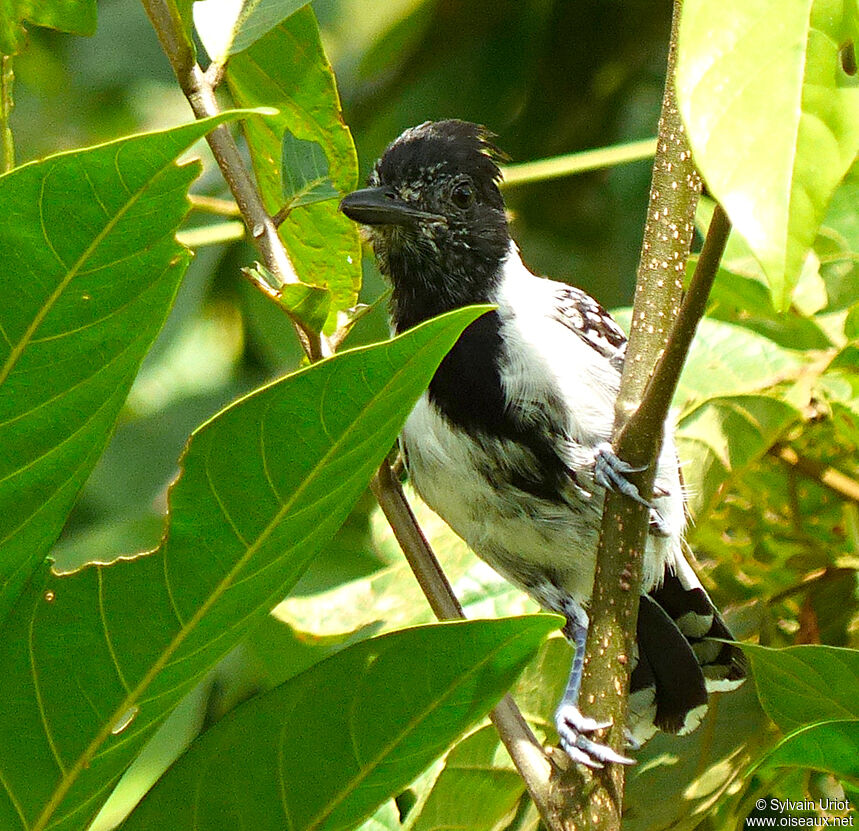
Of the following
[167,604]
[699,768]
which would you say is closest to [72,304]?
[167,604]

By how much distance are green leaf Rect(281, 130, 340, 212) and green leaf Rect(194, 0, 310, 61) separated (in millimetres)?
181

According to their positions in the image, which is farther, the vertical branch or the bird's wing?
the bird's wing

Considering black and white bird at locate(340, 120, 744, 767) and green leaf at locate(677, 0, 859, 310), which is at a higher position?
green leaf at locate(677, 0, 859, 310)

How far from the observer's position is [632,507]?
1.40m

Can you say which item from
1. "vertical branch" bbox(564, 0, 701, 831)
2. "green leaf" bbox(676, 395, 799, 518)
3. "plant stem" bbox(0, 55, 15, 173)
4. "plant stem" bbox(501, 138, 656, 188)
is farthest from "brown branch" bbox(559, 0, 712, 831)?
"plant stem" bbox(501, 138, 656, 188)

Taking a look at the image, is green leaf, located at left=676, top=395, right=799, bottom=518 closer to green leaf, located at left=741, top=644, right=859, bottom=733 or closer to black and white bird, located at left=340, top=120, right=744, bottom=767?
black and white bird, located at left=340, top=120, right=744, bottom=767

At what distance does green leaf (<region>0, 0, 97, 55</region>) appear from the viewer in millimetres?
1617

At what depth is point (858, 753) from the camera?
123 centimetres

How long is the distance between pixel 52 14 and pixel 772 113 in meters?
1.20

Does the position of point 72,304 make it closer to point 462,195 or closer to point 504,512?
point 504,512

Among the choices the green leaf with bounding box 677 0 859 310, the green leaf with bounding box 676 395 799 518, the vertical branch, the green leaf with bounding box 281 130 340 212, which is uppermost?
the green leaf with bounding box 677 0 859 310

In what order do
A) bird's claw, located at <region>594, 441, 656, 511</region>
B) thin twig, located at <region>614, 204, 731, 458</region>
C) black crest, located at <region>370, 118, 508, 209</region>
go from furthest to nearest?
black crest, located at <region>370, 118, 508, 209</region> → bird's claw, located at <region>594, 441, 656, 511</region> → thin twig, located at <region>614, 204, 731, 458</region>

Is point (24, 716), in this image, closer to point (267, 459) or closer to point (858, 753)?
point (267, 459)

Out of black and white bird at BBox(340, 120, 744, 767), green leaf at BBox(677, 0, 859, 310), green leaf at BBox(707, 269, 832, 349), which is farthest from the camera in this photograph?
black and white bird at BBox(340, 120, 744, 767)
